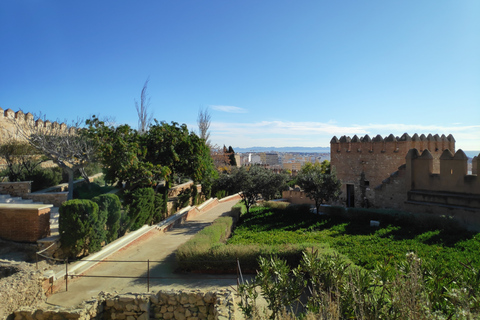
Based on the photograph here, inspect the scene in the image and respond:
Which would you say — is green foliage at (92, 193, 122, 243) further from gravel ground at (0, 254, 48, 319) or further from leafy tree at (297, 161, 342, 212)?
leafy tree at (297, 161, 342, 212)

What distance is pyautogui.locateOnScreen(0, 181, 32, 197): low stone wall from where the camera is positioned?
44.9ft

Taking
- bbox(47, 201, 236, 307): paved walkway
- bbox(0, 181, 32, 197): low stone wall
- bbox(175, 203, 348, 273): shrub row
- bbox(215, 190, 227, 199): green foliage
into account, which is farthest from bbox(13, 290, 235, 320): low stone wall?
bbox(215, 190, 227, 199): green foliage

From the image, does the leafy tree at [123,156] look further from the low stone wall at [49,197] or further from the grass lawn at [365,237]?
the grass lawn at [365,237]

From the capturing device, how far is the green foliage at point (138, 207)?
41.8 ft

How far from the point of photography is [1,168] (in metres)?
18.8

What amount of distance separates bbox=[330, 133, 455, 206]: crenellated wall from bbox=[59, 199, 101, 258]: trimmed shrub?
1520cm

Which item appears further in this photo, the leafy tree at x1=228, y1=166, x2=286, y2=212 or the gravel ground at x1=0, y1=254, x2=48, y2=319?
the leafy tree at x1=228, y1=166, x2=286, y2=212

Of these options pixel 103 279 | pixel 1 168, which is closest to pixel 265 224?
pixel 103 279

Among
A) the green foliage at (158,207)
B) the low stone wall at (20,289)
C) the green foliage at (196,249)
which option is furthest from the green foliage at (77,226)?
the green foliage at (158,207)

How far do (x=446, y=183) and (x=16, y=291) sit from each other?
47.7 feet

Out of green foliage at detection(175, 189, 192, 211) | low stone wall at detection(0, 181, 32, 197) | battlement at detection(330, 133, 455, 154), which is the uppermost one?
battlement at detection(330, 133, 455, 154)

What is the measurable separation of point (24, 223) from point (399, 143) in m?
18.2

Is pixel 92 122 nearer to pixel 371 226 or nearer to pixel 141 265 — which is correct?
pixel 141 265

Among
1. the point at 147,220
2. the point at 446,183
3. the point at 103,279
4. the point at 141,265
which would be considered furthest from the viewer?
the point at 147,220
